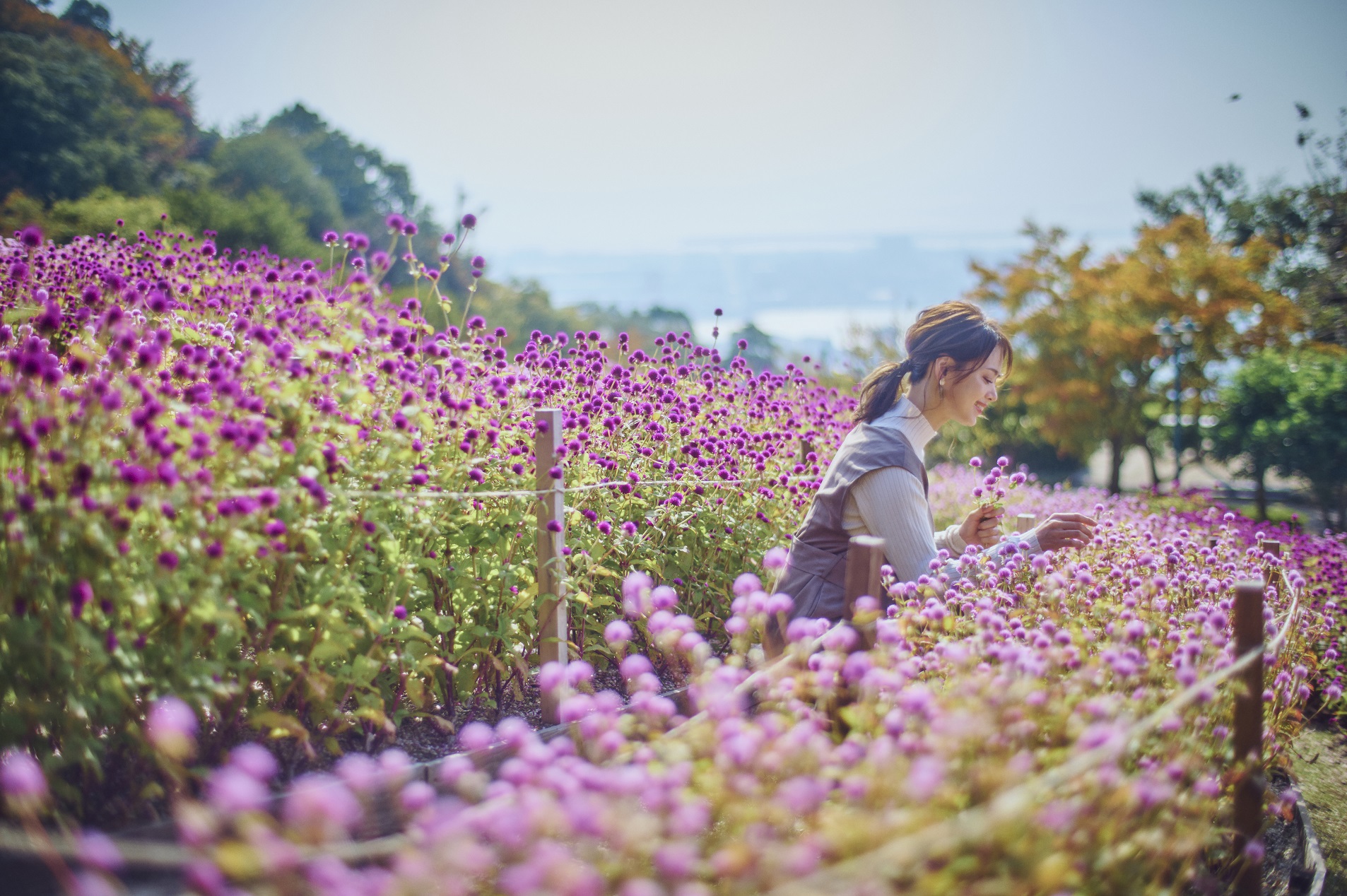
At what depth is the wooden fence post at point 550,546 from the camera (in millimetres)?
2779

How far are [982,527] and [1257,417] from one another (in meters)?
15.3

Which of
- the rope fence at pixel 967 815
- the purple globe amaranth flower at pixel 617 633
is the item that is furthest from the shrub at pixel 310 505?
the purple globe amaranth flower at pixel 617 633

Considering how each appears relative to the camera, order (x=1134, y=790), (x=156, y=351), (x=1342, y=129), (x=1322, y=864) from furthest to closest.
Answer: (x=1342, y=129), (x=1322, y=864), (x=156, y=351), (x=1134, y=790)

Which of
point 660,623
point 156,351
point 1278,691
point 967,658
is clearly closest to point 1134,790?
point 967,658

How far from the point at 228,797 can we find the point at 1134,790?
152 centimetres

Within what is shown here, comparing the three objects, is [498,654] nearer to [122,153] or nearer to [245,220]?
[245,220]

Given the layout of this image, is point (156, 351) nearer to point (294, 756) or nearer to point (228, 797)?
point (228, 797)

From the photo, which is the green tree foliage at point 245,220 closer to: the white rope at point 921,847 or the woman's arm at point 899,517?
the woman's arm at point 899,517

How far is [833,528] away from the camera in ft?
9.43

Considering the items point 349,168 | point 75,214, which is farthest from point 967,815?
point 349,168

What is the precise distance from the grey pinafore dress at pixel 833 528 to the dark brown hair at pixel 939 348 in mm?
253

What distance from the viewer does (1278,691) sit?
266cm

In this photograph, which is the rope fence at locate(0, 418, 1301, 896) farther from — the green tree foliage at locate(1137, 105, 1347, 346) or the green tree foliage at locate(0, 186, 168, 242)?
the green tree foliage at locate(0, 186, 168, 242)

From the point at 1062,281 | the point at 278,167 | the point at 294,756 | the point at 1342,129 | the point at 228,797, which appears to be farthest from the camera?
the point at 278,167
